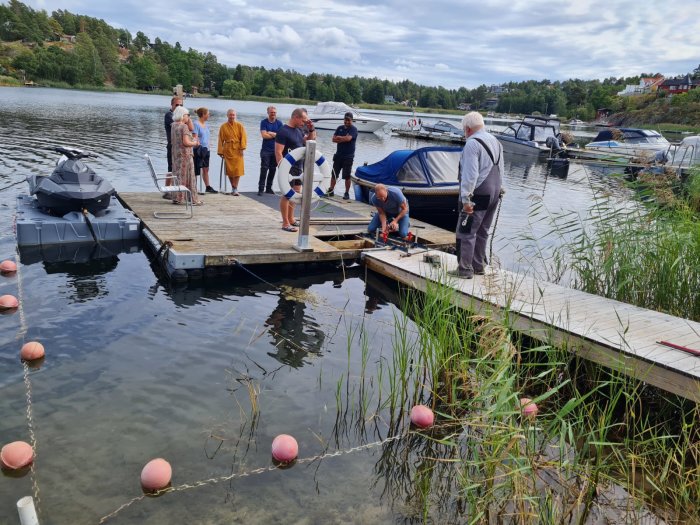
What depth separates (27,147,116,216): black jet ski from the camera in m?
8.49

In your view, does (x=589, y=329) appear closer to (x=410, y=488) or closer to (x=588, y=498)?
(x=588, y=498)

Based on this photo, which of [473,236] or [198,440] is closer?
[198,440]

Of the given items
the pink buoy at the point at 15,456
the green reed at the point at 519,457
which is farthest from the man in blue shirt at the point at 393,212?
the pink buoy at the point at 15,456

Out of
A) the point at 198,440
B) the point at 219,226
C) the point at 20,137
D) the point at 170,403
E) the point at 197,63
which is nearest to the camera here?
the point at 198,440

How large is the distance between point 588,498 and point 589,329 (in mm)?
1825

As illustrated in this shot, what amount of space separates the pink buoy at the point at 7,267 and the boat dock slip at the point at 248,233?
1.91 metres

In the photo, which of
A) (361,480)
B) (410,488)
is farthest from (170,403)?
(410,488)

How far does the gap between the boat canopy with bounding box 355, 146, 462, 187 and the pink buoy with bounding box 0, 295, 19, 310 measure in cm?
754

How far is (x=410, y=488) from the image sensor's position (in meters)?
3.85

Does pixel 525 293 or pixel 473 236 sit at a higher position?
pixel 473 236

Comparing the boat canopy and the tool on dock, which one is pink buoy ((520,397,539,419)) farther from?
the boat canopy

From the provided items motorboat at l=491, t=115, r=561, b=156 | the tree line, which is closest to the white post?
motorboat at l=491, t=115, r=561, b=156

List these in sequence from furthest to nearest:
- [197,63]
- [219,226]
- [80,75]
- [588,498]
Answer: [197,63] < [80,75] < [219,226] < [588,498]

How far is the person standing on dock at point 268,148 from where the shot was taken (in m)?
11.2
